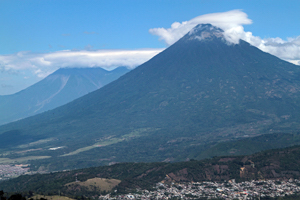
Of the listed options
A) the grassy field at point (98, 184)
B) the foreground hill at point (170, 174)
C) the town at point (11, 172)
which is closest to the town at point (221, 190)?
the foreground hill at point (170, 174)

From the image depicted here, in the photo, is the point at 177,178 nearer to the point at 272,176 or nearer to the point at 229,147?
the point at 272,176

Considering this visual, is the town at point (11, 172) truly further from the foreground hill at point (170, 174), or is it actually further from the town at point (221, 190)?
the town at point (221, 190)

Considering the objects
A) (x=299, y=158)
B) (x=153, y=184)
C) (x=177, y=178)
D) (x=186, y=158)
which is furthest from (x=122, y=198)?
(x=186, y=158)

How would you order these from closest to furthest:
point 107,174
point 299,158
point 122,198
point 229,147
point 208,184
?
point 122,198
point 208,184
point 299,158
point 107,174
point 229,147

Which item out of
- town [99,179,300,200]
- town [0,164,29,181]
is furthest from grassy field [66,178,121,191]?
town [0,164,29,181]

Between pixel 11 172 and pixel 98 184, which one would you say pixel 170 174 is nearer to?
pixel 98 184

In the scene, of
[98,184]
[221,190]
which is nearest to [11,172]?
[98,184]
